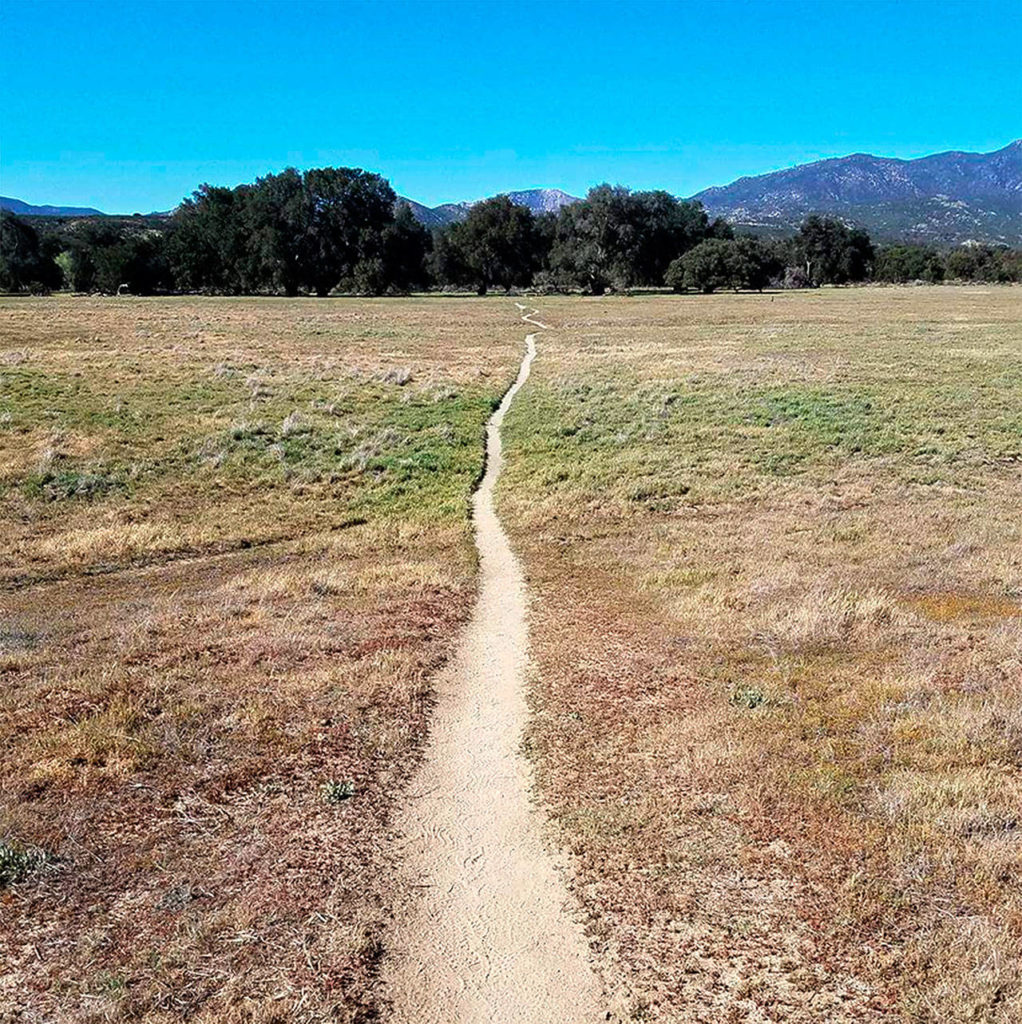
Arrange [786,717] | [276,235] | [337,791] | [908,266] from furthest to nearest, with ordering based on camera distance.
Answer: [908,266], [276,235], [786,717], [337,791]

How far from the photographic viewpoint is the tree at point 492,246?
121 meters

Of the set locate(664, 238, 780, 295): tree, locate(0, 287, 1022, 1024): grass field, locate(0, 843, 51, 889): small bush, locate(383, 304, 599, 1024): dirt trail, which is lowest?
locate(383, 304, 599, 1024): dirt trail

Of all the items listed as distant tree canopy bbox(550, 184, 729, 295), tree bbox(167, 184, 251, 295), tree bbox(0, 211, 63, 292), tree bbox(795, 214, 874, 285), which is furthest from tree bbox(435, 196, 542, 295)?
tree bbox(0, 211, 63, 292)

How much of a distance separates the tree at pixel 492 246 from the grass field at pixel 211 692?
326ft

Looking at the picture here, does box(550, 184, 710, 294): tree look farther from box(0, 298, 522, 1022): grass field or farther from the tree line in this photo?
box(0, 298, 522, 1022): grass field

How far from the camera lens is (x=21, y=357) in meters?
40.9

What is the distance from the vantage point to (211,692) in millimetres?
9406

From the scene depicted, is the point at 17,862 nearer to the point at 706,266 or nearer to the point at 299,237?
the point at 299,237

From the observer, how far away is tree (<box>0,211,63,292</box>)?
114 metres

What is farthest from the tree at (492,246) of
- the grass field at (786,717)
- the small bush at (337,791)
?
the small bush at (337,791)

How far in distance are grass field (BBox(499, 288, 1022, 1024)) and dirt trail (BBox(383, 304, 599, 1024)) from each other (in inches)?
12.7

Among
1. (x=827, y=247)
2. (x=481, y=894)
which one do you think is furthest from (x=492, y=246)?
(x=481, y=894)

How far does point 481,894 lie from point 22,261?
135188mm

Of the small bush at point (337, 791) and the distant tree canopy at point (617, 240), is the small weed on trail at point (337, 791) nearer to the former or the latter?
the small bush at point (337, 791)
